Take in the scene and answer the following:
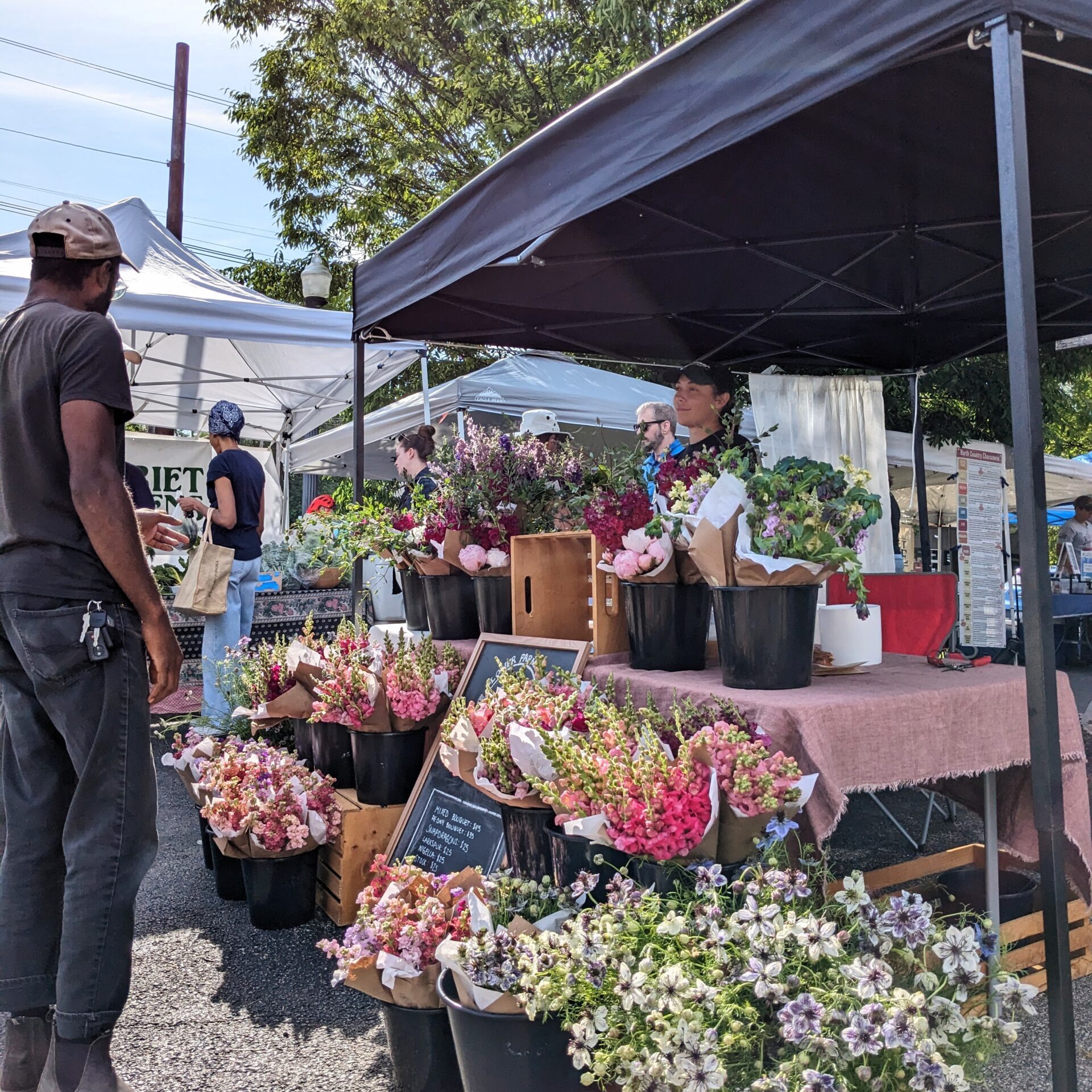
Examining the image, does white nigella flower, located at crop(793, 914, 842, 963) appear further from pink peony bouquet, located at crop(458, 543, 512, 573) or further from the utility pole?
the utility pole

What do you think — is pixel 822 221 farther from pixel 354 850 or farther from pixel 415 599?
pixel 354 850

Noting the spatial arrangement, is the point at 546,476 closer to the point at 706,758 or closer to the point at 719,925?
the point at 706,758

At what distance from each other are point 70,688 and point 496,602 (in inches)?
55.5

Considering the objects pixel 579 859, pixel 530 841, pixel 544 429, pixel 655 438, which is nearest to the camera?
pixel 579 859

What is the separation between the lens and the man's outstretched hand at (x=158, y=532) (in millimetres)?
2619

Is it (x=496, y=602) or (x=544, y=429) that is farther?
(x=544, y=429)

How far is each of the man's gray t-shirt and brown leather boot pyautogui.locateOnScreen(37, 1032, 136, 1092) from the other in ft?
2.87

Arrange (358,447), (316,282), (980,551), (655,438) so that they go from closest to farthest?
(655,438)
(358,447)
(980,551)
(316,282)

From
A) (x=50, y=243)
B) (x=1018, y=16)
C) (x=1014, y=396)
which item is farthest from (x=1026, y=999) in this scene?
(x=50, y=243)

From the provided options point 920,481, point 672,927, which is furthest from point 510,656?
point 920,481

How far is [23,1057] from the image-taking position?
198cm

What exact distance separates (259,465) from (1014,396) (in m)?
4.15

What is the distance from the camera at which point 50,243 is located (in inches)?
82.3

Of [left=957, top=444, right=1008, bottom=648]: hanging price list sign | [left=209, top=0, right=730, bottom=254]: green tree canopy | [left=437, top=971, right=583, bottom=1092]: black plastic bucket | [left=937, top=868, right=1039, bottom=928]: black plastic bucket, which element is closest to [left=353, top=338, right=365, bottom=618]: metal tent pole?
[left=937, top=868, right=1039, bottom=928]: black plastic bucket
